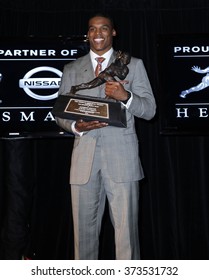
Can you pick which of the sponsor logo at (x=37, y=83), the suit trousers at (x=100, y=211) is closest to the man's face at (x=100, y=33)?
the suit trousers at (x=100, y=211)

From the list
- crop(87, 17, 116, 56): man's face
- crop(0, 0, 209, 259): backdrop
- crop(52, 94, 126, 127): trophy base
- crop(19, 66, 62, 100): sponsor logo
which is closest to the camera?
crop(52, 94, 126, 127): trophy base

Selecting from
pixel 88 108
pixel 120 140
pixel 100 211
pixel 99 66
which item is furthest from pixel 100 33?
pixel 100 211

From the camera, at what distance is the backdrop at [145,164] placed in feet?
10.1

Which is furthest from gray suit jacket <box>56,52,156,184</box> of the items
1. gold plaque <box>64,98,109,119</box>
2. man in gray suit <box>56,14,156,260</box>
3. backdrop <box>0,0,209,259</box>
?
backdrop <box>0,0,209,259</box>

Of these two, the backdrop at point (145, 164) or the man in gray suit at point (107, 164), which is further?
the backdrop at point (145, 164)

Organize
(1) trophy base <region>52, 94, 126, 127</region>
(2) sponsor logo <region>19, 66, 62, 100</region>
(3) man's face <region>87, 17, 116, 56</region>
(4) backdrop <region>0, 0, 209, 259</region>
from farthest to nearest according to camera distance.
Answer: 1. (4) backdrop <region>0, 0, 209, 259</region>
2. (2) sponsor logo <region>19, 66, 62, 100</region>
3. (3) man's face <region>87, 17, 116, 56</region>
4. (1) trophy base <region>52, 94, 126, 127</region>

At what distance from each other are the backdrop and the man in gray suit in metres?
1.00

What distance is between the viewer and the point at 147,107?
2051mm

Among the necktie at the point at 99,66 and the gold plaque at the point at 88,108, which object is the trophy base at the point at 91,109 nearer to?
the gold plaque at the point at 88,108

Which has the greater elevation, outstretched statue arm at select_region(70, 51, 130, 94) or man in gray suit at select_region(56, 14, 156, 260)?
outstretched statue arm at select_region(70, 51, 130, 94)

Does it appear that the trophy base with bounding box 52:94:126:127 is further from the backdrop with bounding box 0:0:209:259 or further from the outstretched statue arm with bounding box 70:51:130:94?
the backdrop with bounding box 0:0:209:259

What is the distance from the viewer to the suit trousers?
6.69ft

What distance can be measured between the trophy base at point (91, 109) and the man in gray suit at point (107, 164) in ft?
0.14

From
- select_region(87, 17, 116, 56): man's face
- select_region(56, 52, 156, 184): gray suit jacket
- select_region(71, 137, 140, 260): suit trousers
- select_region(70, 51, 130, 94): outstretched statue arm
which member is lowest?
select_region(71, 137, 140, 260): suit trousers
